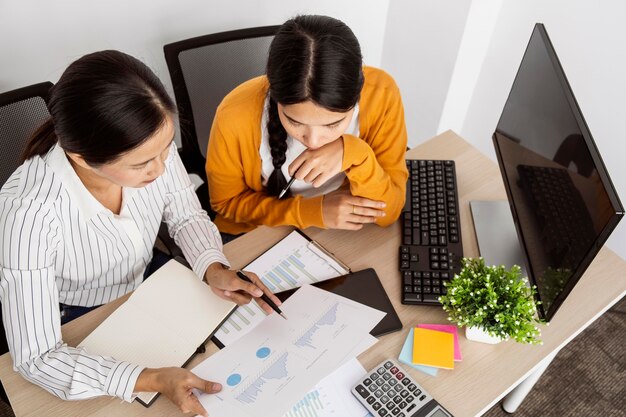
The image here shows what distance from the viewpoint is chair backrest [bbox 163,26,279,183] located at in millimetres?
1504

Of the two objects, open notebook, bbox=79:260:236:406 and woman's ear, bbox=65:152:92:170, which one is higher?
woman's ear, bbox=65:152:92:170

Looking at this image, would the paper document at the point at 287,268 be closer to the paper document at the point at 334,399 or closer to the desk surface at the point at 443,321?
the desk surface at the point at 443,321

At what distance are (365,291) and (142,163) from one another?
533 millimetres

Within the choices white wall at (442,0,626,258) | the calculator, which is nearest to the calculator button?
the calculator

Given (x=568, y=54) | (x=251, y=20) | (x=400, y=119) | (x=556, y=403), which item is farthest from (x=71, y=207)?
(x=568, y=54)

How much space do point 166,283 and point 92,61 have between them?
0.47 m

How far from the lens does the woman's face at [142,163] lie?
0.99 meters

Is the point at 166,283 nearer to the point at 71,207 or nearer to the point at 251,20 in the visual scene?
the point at 71,207

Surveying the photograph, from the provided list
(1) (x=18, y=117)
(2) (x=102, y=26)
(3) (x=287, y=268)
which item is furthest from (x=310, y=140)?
(2) (x=102, y=26)

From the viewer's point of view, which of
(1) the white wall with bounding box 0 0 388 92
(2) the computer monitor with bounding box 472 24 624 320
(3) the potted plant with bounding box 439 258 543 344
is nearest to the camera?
(2) the computer monitor with bounding box 472 24 624 320

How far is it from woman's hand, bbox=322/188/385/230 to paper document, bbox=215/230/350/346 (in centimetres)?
7

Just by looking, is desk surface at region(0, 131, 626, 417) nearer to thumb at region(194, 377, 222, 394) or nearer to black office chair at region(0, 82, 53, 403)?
thumb at region(194, 377, 222, 394)

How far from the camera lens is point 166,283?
1.16 m

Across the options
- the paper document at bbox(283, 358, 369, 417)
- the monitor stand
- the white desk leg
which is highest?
the monitor stand
